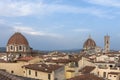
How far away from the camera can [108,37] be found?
111 meters

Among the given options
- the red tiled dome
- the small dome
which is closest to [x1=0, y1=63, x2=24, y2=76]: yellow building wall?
the red tiled dome

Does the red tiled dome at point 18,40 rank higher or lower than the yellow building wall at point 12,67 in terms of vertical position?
higher

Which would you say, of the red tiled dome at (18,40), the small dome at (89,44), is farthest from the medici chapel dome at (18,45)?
the small dome at (89,44)

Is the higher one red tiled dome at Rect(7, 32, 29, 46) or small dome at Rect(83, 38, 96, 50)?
red tiled dome at Rect(7, 32, 29, 46)

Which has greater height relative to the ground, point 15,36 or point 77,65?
point 15,36

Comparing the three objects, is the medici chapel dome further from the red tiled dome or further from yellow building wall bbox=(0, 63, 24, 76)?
yellow building wall bbox=(0, 63, 24, 76)

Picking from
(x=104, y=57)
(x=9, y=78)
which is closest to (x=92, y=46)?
(x=104, y=57)

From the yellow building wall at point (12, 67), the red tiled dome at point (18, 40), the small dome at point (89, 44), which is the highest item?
the red tiled dome at point (18, 40)

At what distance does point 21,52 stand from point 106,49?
3889 cm

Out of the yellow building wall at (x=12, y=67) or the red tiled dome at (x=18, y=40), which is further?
the red tiled dome at (x=18, y=40)

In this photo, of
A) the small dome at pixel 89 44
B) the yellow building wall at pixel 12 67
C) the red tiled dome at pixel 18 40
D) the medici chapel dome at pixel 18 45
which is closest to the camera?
the yellow building wall at pixel 12 67

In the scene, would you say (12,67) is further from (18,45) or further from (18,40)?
(18,40)

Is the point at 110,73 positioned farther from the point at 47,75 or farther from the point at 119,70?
the point at 47,75

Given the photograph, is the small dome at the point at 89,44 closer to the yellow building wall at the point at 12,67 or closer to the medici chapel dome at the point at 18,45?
the medici chapel dome at the point at 18,45
